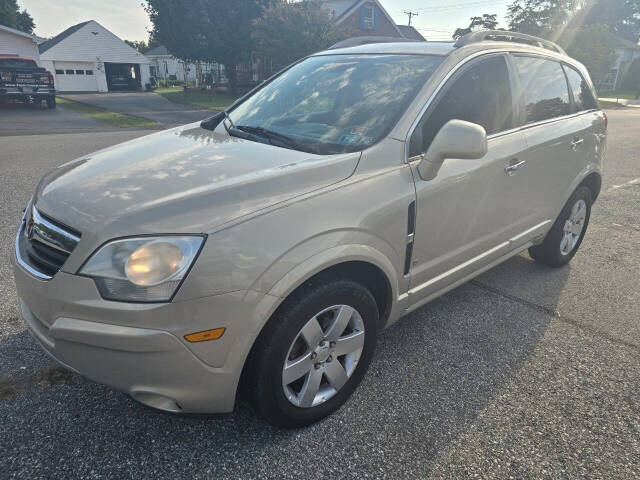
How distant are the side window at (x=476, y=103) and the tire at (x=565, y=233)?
127 centimetres

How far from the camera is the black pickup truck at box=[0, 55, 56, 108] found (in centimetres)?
1708

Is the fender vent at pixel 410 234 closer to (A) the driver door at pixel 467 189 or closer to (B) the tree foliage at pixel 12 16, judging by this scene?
(A) the driver door at pixel 467 189

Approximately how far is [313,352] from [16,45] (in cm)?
4057

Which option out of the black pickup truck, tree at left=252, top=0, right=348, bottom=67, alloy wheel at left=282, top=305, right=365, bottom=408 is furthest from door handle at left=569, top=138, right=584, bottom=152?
tree at left=252, top=0, right=348, bottom=67

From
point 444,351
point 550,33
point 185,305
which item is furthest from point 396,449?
point 550,33

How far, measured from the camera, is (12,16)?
5406 centimetres

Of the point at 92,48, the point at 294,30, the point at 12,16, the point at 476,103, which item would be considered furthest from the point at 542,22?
the point at 12,16

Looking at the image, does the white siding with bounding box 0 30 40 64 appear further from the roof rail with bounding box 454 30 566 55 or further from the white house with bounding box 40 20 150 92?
the roof rail with bounding box 454 30 566 55

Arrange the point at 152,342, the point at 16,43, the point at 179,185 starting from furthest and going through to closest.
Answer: the point at 16,43, the point at 179,185, the point at 152,342

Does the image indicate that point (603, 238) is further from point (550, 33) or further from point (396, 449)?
point (550, 33)

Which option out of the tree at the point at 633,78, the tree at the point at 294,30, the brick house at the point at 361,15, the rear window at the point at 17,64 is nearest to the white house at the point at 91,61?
the brick house at the point at 361,15

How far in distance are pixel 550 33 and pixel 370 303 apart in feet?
160

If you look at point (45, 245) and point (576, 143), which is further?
point (576, 143)

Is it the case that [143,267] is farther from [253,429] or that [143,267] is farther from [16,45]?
[16,45]
